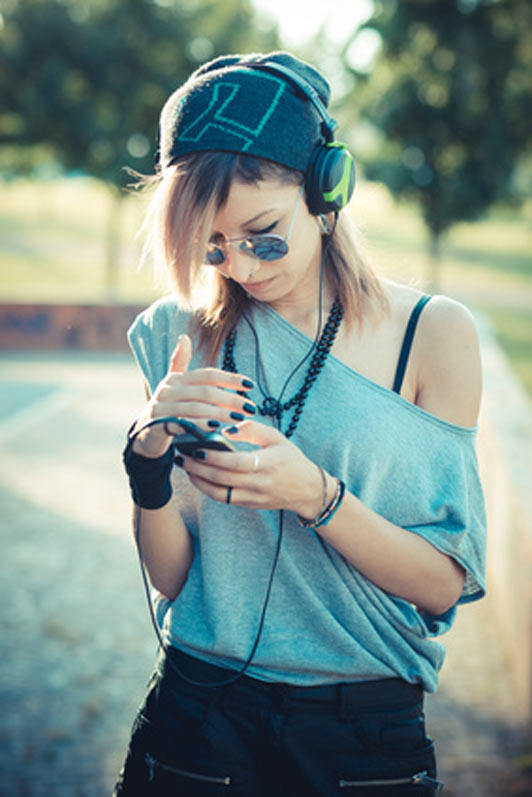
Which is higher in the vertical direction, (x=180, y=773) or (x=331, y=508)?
(x=331, y=508)

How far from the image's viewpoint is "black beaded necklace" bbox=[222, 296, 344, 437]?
1.74 meters

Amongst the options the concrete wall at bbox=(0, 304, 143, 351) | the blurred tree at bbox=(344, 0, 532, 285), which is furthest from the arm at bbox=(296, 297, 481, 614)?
the blurred tree at bbox=(344, 0, 532, 285)

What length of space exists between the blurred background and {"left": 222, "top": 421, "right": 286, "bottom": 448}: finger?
740 mm

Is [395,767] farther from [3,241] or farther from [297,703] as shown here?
[3,241]

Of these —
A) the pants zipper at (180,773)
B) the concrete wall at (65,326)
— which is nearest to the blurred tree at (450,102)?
the concrete wall at (65,326)

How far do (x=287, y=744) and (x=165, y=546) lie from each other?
491 millimetres

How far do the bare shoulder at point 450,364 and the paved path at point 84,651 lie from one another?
2243mm

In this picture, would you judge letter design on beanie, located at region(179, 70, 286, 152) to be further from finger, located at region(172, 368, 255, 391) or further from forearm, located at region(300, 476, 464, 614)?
forearm, located at region(300, 476, 464, 614)

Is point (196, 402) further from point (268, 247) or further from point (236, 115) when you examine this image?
point (236, 115)

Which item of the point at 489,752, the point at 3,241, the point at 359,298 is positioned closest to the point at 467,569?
the point at 359,298

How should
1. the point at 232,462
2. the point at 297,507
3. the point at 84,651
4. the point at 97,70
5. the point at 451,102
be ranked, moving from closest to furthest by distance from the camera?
the point at 232,462 → the point at 297,507 → the point at 84,651 → the point at 97,70 → the point at 451,102

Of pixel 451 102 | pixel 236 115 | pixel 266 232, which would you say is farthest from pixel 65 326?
pixel 236 115

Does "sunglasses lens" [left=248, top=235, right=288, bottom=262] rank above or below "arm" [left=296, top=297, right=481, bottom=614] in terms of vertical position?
above

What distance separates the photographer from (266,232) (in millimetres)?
1738
